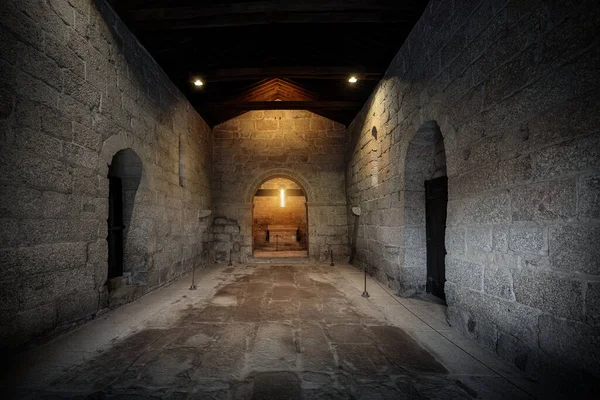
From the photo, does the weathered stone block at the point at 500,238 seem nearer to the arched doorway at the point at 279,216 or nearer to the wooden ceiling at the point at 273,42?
the wooden ceiling at the point at 273,42

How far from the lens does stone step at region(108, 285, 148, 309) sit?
3124mm

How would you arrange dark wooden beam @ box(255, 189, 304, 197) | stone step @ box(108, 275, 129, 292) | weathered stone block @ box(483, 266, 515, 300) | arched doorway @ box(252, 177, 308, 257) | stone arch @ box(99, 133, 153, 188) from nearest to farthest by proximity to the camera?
weathered stone block @ box(483, 266, 515, 300) < stone arch @ box(99, 133, 153, 188) < stone step @ box(108, 275, 129, 292) < arched doorway @ box(252, 177, 308, 257) < dark wooden beam @ box(255, 189, 304, 197)

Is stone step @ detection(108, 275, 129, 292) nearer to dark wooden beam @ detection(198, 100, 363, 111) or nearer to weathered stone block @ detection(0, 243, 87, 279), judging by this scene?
weathered stone block @ detection(0, 243, 87, 279)

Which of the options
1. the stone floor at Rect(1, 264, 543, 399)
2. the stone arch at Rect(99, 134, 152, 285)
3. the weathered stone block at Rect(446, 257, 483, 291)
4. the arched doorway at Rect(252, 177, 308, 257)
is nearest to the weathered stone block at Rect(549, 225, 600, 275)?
the weathered stone block at Rect(446, 257, 483, 291)

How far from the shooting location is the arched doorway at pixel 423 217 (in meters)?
3.59

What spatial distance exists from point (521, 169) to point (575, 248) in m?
0.59

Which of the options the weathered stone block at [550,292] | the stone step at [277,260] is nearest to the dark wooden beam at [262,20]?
the weathered stone block at [550,292]

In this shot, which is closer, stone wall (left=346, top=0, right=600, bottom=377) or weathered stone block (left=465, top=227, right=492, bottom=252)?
stone wall (left=346, top=0, right=600, bottom=377)

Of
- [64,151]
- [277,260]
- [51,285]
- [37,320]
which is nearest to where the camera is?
[37,320]

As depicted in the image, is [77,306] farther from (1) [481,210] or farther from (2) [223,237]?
(2) [223,237]

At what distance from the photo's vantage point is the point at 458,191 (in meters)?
2.54

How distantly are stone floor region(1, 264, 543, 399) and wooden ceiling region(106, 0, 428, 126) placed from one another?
139 inches

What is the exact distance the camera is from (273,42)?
173 inches

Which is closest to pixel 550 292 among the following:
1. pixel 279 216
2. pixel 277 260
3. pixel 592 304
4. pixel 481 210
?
pixel 592 304
